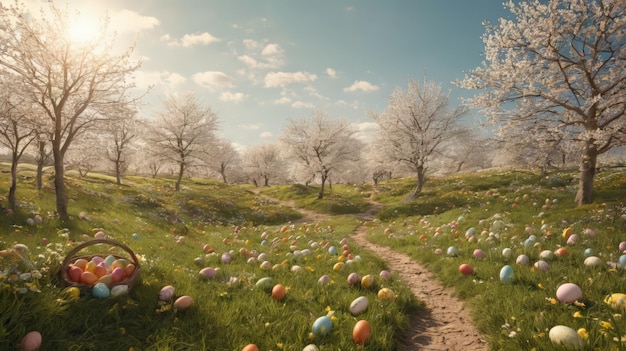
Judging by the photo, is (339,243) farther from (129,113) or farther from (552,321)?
(129,113)

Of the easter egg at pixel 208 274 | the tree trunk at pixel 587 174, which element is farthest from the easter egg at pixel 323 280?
the tree trunk at pixel 587 174

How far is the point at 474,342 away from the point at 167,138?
3604cm

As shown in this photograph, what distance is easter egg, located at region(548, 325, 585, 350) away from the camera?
3.50m

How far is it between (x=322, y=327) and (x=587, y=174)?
14.0 m

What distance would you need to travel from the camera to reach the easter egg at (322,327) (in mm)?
4439

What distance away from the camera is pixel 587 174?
42.4 feet

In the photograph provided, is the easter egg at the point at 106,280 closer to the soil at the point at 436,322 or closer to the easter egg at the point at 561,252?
the soil at the point at 436,322

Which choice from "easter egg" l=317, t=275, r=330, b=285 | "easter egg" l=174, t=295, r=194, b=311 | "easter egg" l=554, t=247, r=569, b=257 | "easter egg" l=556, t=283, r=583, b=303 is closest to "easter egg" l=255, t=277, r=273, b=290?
"easter egg" l=317, t=275, r=330, b=285

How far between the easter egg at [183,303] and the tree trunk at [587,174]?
14.8 meters

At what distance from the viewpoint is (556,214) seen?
12.2 metres

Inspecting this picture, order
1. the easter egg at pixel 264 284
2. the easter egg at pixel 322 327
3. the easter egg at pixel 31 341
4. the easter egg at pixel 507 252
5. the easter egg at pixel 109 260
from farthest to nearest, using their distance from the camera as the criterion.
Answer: the easter egg at pixel 507 252, the easter egg at pixel 264 284, the easter egg at pixel 109 260, the easter egg at pixel 322 327, the easter egg at pixel 31 341

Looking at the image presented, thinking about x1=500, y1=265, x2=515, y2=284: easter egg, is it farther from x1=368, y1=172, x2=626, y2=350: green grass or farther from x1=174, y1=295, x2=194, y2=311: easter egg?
x1=174, y1=295, x2=194, y2=311: easter egg

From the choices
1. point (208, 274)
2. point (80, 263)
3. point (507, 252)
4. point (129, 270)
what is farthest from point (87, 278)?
point (507, 252)

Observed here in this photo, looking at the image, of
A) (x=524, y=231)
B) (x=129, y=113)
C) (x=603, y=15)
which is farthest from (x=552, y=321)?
(x=129, y=113)
